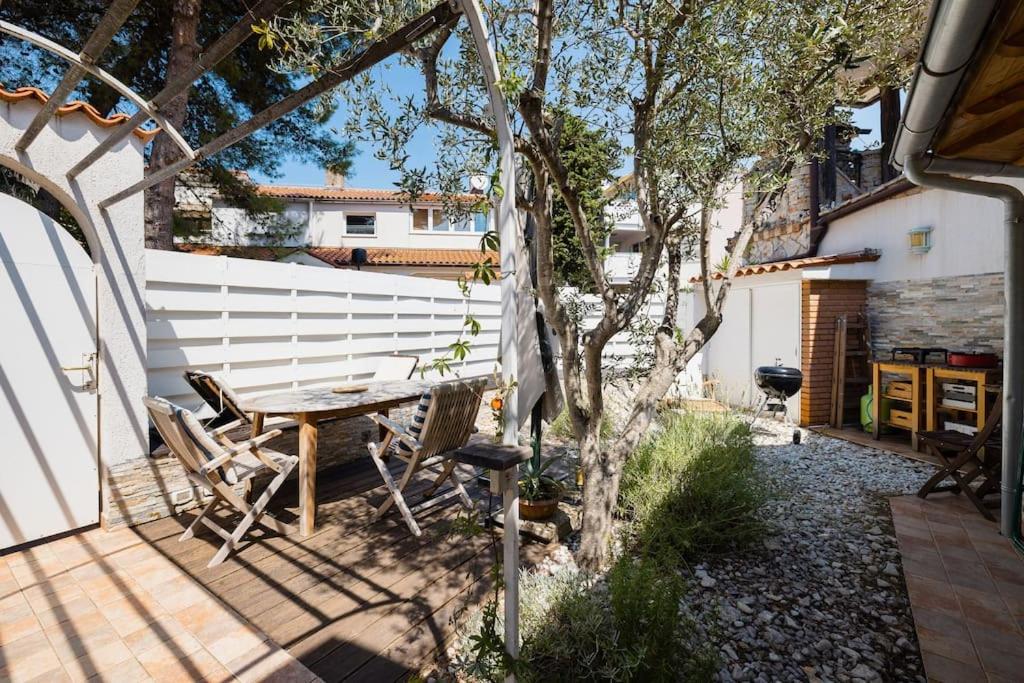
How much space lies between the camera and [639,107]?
11.1 ft

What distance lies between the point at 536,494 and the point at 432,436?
95 centimetres

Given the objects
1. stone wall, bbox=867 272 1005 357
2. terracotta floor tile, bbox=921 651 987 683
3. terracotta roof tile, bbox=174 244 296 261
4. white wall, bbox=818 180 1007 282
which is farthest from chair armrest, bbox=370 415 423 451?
terracotta roof tile, bbox=174 244 296 261

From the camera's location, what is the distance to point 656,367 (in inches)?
146

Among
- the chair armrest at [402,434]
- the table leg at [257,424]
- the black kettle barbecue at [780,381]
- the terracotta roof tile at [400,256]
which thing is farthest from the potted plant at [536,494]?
the terracotta roof tile at [400,256]

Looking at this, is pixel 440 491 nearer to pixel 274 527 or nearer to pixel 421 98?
pixel 274 527

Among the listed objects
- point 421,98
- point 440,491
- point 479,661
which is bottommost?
point 440,491

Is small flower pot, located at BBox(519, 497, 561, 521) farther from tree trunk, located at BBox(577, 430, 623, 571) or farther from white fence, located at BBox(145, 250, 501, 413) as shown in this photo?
white fence, located at BBox(145, 250, 501, 413)

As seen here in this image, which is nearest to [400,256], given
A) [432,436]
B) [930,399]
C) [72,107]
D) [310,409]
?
[72,107]

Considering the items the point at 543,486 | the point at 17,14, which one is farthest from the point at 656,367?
the point at 17,14

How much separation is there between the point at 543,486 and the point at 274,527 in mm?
2123

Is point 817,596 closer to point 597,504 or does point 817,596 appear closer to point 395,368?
point 597,504

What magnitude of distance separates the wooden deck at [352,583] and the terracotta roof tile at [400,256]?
39.9ft

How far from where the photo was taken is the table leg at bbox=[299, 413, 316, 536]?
3.76 meters

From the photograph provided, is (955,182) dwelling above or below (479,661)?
above
